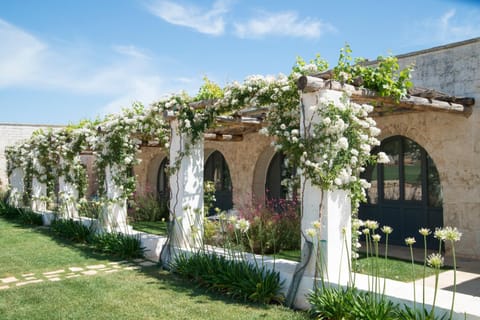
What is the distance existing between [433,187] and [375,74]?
13.3 ft

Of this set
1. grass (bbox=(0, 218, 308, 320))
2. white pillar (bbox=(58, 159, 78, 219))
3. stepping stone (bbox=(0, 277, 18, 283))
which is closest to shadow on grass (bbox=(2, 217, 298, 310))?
grass (bbox=(0, 218, 308, 320))

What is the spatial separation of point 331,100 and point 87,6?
13.2ft

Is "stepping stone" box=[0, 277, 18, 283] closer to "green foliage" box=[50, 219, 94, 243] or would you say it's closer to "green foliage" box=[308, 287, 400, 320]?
"green foliage" box=[50, 219, 94, 243]

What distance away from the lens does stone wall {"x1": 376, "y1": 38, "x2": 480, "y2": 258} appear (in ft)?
24.1

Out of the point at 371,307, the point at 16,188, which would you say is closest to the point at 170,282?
the point at 371,307

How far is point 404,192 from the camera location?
345 inches

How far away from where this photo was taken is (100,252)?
8.31 meters

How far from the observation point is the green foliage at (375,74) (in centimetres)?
503

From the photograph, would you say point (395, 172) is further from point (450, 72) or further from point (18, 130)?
point (18, 130)

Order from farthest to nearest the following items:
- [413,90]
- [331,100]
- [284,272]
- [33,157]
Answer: [33,157] < [413,90] < [284,272] < [331,100]

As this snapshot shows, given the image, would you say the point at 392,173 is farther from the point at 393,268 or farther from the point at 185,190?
the point at 185,190

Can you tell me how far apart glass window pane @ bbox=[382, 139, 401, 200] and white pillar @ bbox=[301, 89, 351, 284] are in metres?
4.39

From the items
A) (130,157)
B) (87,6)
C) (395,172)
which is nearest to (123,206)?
(130,157)

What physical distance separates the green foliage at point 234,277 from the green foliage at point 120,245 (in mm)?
1828
